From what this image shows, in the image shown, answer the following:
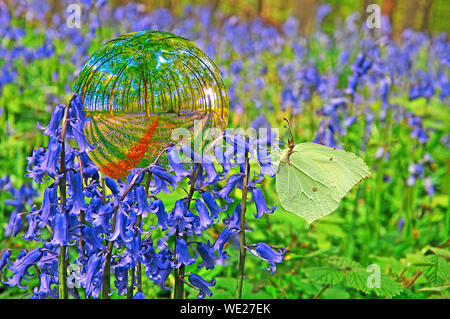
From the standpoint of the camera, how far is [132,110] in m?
1.74

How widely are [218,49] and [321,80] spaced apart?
4.96 meters

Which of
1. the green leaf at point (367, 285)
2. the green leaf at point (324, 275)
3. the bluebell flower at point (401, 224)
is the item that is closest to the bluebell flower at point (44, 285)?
the green leaf at point (324, 275)

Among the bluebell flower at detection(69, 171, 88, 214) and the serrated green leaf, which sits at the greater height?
the bluebell flower at detection(69, 171, 88, 214)

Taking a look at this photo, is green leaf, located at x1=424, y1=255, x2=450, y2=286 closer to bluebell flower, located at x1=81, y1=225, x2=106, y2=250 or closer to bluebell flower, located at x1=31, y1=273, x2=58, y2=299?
bluebell flower, located at x1=81, y1=225, x2=106, y2=250

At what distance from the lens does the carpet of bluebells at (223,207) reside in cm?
147

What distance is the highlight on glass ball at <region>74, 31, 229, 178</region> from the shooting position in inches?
67.9

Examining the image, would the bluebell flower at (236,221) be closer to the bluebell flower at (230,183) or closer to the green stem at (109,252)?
the bluebell flower at (230,183)

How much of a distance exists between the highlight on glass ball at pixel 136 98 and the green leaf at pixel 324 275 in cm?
92

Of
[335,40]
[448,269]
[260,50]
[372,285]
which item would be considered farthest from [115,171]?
[335,40]

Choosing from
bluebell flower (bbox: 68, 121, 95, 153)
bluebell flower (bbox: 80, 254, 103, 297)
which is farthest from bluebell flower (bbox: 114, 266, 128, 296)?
bluebell flower (bbox: 68, 121, 95, 153)

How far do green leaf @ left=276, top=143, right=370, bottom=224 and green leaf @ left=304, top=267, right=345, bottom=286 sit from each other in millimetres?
280

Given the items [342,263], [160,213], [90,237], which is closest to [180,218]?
[160,213]

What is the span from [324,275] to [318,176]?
0.46 m

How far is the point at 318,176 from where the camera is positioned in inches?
86.7
